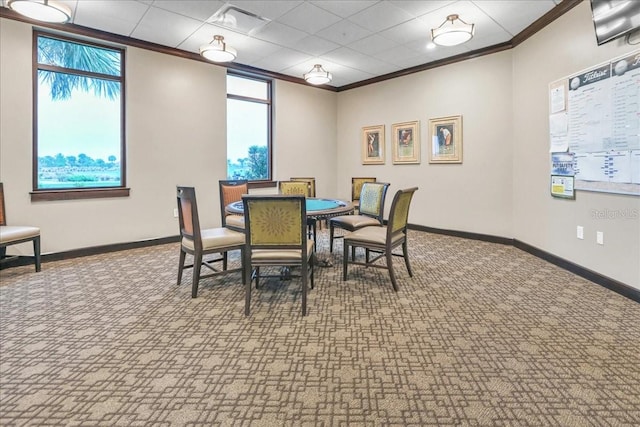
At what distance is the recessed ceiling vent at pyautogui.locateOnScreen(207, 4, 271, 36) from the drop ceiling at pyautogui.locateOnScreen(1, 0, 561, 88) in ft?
0.04

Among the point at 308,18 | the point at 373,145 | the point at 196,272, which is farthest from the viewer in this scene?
the point at 373,145

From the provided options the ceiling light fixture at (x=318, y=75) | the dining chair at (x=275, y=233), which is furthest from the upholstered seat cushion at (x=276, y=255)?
the ceiling light fixture at (x=318, y=75)

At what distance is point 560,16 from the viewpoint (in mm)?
3967

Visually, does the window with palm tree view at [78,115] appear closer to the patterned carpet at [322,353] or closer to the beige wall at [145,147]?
the beige wall at [145,147]

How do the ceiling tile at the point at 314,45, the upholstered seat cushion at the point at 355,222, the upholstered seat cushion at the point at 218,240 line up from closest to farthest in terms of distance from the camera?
the upholstered seat cushion at the point at 218,240 < the upholstered seat cushion at the point at 355,222 < the ceiling tile at the point at 314,45

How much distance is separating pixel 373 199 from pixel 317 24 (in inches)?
92.8

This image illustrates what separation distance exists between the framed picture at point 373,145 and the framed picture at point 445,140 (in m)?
1.11

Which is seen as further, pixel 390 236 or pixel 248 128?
pixel 248 128

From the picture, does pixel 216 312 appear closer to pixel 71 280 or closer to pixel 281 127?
pixel 71 280

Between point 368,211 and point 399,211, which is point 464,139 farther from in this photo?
point 399,211

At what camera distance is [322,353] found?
7.33ft

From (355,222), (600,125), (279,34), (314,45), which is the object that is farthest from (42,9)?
(600,125)

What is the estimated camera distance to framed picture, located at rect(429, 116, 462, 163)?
19.1 feet

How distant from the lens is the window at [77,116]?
4.39 metres
